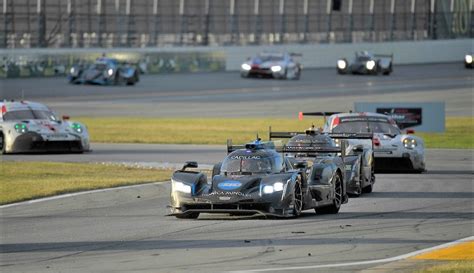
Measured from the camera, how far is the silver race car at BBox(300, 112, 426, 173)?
1058 inches

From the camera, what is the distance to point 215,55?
70.4 metres

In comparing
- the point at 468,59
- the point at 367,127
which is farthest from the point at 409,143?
the point at 468,59

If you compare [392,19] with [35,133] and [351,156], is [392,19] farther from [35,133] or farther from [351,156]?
[351,156]

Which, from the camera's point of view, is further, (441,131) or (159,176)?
(441,131)

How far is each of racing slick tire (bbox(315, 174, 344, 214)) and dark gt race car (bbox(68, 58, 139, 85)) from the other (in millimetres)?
41395

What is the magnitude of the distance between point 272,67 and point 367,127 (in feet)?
134

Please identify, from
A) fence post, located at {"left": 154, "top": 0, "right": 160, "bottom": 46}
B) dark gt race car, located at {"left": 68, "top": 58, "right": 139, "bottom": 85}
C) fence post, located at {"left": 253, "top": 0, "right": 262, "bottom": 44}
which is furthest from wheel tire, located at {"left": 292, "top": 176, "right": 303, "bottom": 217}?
fence post, located at {"left": 253, "top": 0, "right": 262, "bottom": 44}

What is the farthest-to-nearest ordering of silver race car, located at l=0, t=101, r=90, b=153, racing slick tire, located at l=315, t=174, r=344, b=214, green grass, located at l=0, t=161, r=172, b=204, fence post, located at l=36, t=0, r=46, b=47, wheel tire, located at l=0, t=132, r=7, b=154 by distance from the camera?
fence post, located at l=36, t=0, r=46, b=47 → wheel tire, located at l=0, t=132, r=7, b=154 → silver race car, located at l=0, t=101, r=90, b=153 → green grass, located at l=0, t=161, r=172, b=204 → racing slick tire, located at l=315, t=174, r=344, b=214

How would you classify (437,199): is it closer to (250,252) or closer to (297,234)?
(297,234)

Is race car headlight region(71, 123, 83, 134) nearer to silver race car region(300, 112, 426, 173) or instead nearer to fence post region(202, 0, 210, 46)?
silver race car region(300, 112, 426, 173)

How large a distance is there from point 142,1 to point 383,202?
143 feet

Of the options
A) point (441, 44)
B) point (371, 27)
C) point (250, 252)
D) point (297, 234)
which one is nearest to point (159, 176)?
point (297, 234)

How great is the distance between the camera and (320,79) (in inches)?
2699

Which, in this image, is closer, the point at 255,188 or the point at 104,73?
the point at 255,188
